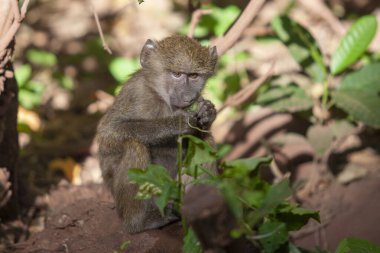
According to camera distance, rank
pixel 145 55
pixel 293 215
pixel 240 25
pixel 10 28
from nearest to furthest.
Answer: pixel 293 215, pixel 10 28, pixel 145 55, pixel 240 25

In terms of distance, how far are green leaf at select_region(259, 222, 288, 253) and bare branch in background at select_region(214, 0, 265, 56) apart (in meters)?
2.45

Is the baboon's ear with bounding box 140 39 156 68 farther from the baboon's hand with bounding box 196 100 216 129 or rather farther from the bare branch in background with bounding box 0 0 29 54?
the bare branch in background with bounding box 0 0 29 54

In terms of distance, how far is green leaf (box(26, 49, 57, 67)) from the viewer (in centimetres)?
927

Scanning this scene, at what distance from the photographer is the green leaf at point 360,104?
621 centimetres

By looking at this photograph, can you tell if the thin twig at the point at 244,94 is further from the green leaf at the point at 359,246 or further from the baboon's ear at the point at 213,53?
the green leaf at the point at 359,246

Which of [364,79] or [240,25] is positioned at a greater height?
[240,25]

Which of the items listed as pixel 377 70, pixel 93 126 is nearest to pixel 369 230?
pixel 377 70

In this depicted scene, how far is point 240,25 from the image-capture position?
532 centimetres

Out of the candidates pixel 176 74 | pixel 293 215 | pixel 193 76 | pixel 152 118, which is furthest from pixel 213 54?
pixel 293 215

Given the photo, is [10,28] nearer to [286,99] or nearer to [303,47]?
[286,99]

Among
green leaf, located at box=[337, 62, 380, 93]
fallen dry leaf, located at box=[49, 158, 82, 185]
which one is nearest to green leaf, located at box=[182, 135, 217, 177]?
green leaf, located at box=[337, 62, 380, 93]

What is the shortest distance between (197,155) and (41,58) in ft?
20.7

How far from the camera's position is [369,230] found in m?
5.83

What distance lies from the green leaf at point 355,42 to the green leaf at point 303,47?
8.8 inches
